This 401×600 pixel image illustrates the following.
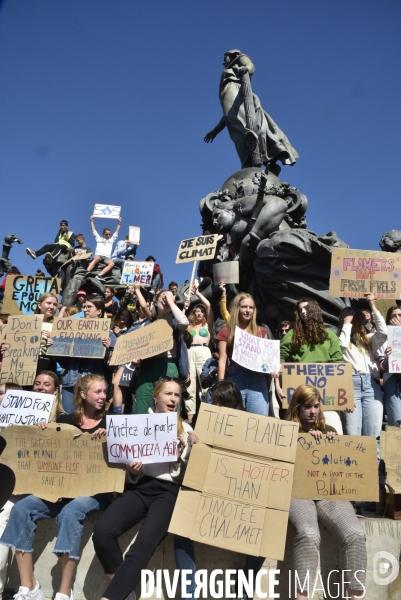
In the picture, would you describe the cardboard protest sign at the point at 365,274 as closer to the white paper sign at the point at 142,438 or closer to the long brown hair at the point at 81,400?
the long brown hair at the point at 81,400

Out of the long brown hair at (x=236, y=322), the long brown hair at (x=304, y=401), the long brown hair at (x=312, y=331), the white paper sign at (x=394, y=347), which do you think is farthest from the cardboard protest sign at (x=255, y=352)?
the white paper sign at (x=394, y=347)

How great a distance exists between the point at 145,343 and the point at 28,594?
2.17 metres

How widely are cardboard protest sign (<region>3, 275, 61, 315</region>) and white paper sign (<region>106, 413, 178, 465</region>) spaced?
4428 millimetres

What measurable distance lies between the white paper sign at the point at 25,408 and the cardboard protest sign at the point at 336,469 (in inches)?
79.5

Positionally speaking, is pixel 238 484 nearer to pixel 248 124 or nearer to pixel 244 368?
pixel 244 368

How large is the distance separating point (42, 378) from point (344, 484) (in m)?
2.65

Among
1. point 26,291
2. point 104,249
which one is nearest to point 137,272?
point 26,291

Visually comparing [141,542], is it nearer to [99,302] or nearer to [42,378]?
[42,378]

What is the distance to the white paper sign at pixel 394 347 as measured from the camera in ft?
18.4

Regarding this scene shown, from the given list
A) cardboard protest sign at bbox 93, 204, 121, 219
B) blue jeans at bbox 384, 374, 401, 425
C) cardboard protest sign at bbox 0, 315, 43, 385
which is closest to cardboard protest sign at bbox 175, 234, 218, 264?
cardboard protest sign at bbox 0, 315, 43, 385

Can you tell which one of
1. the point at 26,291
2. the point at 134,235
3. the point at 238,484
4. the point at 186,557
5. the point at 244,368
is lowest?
the point at 186,557

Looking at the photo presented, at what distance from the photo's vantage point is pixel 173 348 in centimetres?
543

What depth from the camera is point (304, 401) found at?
14.6ft

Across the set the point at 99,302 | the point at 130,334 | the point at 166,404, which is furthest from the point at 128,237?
the point at 166,404
